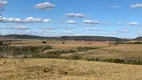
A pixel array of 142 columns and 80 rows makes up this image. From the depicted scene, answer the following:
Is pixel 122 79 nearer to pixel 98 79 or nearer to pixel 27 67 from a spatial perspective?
pixel 98 79

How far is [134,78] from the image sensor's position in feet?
77.2

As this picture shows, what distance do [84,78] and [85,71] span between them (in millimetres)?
4431

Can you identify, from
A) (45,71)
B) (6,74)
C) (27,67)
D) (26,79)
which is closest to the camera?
(26,79)

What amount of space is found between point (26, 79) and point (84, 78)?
421 cm

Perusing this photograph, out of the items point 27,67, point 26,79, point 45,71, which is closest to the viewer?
point 26,79

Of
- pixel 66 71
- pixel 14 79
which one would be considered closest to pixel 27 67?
pixel 66 71

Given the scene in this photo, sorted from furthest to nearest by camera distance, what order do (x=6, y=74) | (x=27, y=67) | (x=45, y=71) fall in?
(x=27, y=67), (x=45, y=71), (x=6, y=74)

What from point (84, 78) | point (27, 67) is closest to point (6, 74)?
point (27, 67)

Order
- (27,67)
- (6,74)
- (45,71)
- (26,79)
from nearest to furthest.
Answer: (26,79)
(6,74)
(45,71)
(27,67)

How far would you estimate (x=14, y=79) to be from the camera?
2242cm

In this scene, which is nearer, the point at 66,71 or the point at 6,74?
the point at 6,74

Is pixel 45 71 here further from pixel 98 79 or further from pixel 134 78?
pixel 134 78

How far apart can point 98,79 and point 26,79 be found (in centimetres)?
516

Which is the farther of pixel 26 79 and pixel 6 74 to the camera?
pixel 6 74
